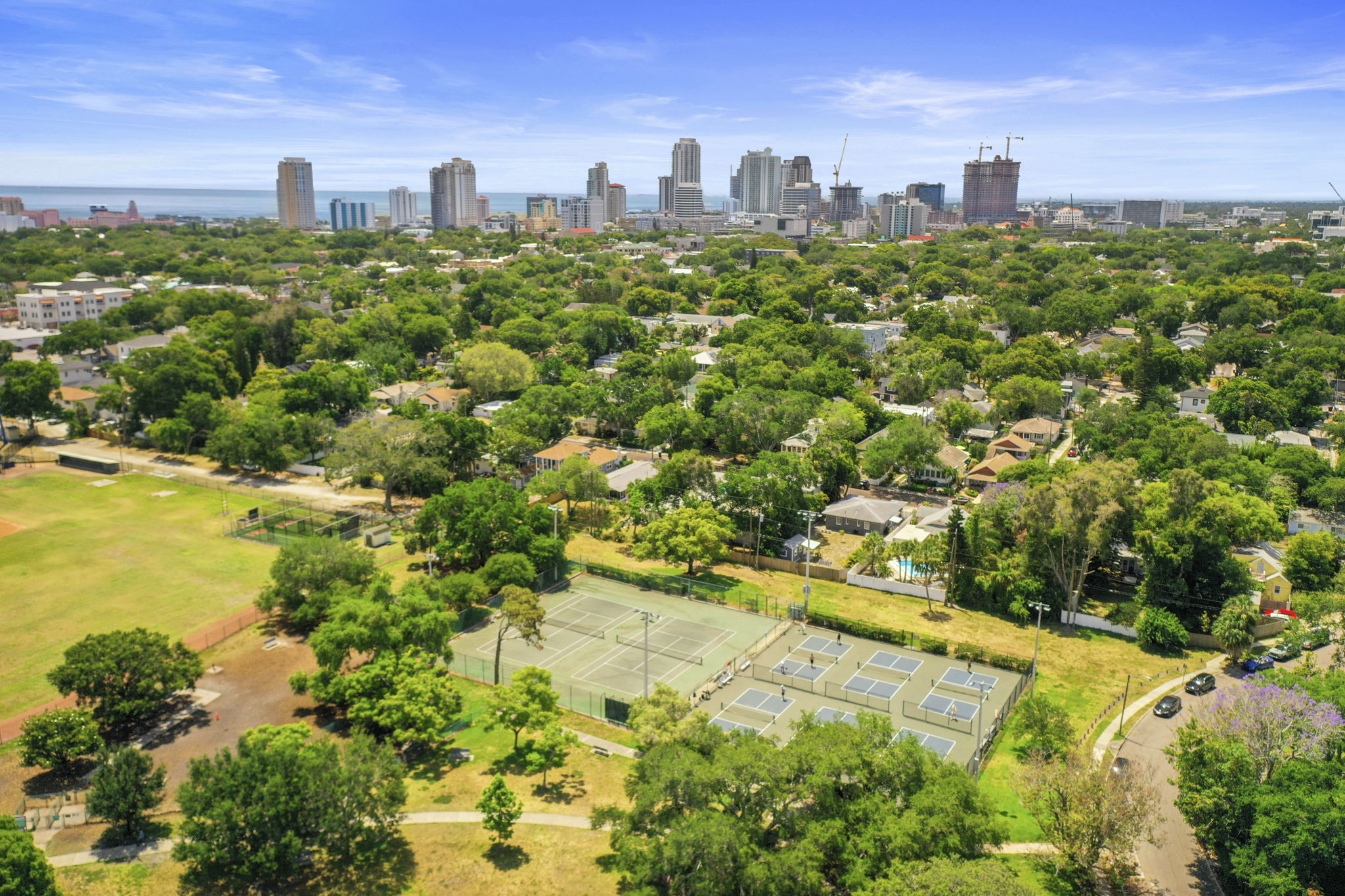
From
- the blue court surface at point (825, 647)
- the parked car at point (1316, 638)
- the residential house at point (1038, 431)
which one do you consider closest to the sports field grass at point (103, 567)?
the blue court surface at point (825, 647)

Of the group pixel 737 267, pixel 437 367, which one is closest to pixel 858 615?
pixel 437 367

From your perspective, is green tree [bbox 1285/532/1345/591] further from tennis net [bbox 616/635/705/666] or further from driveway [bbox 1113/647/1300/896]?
tennis net [bbox 616/635/705/666]

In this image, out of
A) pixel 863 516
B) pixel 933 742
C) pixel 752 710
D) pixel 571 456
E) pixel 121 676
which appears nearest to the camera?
pixel 121 676

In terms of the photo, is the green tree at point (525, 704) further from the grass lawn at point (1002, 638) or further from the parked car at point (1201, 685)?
the parked car at point (1201, 685)

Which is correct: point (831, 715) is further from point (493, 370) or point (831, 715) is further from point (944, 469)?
point (493, 370)

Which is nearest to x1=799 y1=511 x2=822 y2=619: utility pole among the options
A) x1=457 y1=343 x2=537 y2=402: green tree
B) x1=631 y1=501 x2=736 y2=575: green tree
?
x1=631 y1=501 x2=736 y2=575: green tree

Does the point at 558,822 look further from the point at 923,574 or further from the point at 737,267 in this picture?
the point at 737,267

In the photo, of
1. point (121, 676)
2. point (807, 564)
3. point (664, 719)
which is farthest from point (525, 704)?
point (807, 564)
